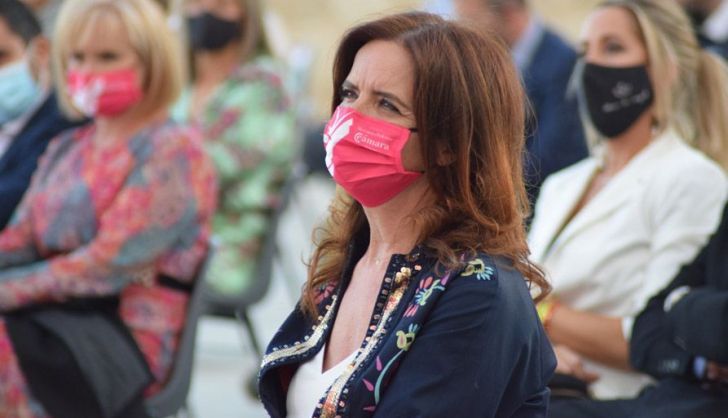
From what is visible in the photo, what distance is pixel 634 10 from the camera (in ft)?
10.1

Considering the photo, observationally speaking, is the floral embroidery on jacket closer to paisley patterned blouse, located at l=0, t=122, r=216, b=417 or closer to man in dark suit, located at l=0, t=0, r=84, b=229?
paisley patterned blouse, located at l=0, t=122, r=216, b=417

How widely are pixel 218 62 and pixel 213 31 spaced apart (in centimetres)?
15

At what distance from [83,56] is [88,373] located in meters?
1.00

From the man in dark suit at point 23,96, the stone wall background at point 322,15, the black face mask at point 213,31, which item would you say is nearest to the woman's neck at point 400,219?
the man in dark suit at point 23,96

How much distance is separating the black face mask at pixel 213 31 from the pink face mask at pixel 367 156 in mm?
2913

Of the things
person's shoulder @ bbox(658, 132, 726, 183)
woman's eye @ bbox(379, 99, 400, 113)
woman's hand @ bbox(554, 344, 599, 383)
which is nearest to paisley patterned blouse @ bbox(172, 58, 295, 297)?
woman's hand @ bbox(554, 344, 599, 383)

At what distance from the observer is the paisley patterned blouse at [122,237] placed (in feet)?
10.4

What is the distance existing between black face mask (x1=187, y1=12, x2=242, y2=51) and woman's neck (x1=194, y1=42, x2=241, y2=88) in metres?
0.04

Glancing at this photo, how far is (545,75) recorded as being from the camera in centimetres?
402

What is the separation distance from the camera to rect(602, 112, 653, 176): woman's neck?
3.07 meters

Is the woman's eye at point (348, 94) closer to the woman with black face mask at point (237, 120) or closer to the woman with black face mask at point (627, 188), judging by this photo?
the woman with black face mask at point (627, 188)

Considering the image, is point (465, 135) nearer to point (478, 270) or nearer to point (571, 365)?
point (478, 270)

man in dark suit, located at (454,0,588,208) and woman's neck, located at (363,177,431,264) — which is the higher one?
woman's neck, located at (363,177,431,264)

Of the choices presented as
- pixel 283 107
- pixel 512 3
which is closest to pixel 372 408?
pixel 512 3
